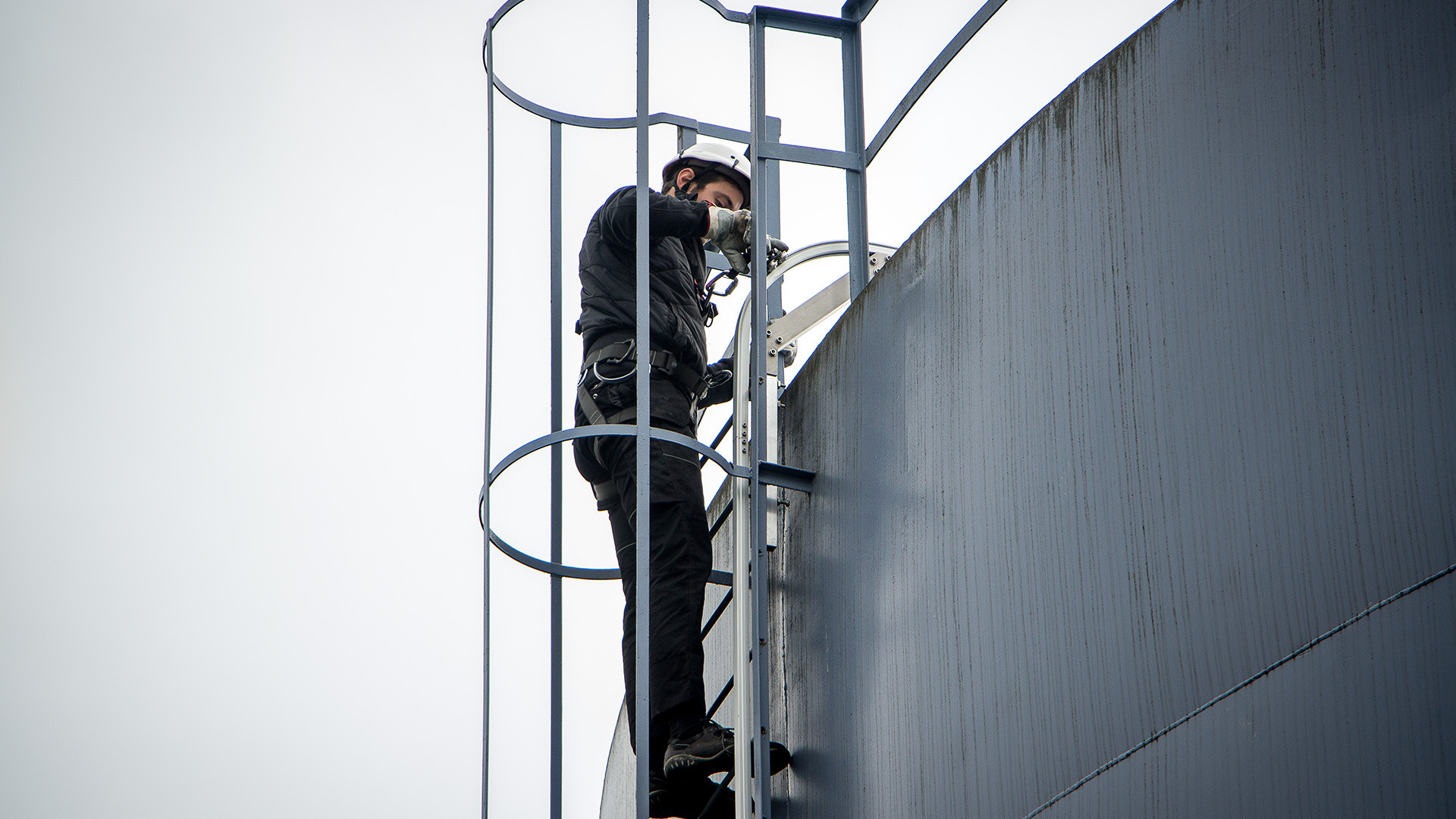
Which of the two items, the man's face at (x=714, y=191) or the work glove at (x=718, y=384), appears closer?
the work glove at (x=718, y=384)

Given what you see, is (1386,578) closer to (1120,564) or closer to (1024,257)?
(1120,564)

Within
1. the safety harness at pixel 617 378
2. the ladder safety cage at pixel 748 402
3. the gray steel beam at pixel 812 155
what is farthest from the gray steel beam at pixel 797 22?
the safety harness at pixel 617 378

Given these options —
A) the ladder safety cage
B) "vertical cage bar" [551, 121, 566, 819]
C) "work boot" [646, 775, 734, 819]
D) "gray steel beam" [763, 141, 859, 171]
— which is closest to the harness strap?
the ladder safety cage

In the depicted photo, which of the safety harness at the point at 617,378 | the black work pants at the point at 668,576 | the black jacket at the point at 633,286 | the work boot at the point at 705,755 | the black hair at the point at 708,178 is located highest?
the black hair at the point at 708,178

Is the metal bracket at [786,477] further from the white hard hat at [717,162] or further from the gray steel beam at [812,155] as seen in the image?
the white hard hat at [717,162]

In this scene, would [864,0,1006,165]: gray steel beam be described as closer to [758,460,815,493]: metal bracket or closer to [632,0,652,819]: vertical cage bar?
[632,0,652,819]: vertical cage bar

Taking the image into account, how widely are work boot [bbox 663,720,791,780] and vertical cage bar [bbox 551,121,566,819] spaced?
3.45ft

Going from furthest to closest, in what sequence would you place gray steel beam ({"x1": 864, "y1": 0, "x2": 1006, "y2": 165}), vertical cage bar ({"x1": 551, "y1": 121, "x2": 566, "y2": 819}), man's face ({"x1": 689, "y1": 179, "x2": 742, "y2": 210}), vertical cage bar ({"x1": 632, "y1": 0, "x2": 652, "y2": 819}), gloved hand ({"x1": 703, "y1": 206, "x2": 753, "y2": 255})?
man's face ({"x1": 689, "y1": 179, "x2": 742, "y2": 210}) → vertical cage bar ({"x1": 551, "y1": 121, "x2": 566, "y2": 819}) → gloved hand ({"x1": 703, "y1": 206, "x2": 753, "y2": 255}) → gray steel beam ({"x1": 864, "y1": 0, "x2": 1006, "y2": 165}) → vertical cage bar ({"x1": 632, "y1": 0, "x2": 652, "y2": 819})

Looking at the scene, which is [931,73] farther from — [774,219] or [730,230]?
[774,219]

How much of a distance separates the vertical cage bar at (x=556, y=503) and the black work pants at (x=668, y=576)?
1.58 feet

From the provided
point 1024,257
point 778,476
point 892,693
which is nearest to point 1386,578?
point 1024,257

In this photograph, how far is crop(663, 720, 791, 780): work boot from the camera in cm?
473

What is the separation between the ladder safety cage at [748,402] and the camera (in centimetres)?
450

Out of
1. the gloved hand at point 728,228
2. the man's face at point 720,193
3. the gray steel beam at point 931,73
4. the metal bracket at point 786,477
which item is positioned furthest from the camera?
the man's face at point 720,193
